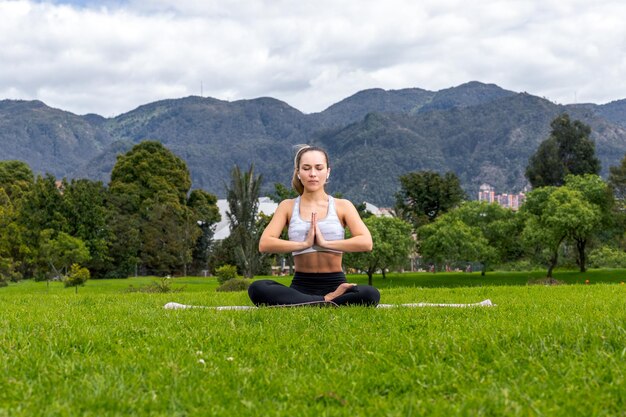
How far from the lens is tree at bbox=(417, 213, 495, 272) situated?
43.3 metres

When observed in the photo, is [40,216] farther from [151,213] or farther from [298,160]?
[298,160]

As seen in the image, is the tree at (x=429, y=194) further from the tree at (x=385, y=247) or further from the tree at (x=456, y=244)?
the tree at (x=385, y=247)

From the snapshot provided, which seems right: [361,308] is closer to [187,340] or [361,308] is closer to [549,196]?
[187,340]

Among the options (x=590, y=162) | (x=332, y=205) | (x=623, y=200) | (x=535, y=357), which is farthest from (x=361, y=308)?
(x=590, y=162)

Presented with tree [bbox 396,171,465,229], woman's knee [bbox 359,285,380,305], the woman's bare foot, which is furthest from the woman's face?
tree [bbox 396,171,465,229]

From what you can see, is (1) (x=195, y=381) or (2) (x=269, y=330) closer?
(1) (x=195, y=381)

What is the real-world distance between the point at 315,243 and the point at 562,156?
7097 centimetres

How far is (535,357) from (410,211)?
199ft

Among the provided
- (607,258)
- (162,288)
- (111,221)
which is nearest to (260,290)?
(162,288)

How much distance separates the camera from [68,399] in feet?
11.1

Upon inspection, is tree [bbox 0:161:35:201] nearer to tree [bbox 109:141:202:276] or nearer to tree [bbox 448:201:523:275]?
tree [bbox 109:141:202:276]

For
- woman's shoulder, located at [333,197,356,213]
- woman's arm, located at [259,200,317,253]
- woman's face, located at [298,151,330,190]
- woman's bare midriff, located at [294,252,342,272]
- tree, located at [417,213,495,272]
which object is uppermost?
woman's face, located at [298,151,330,190]

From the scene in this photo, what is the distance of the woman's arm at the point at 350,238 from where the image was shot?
7383mm

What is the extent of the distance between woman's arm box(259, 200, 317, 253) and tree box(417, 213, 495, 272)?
36818 millimetres
